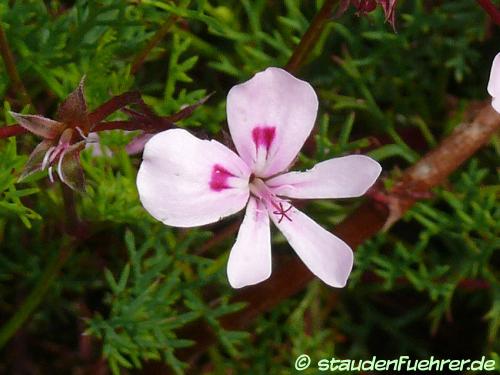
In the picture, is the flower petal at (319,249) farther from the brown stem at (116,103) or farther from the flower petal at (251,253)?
the brown stem at (116,103)

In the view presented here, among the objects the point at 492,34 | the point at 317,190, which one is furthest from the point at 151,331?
the point at 492,34

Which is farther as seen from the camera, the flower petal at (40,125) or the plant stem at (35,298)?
the plant stem at (35,298)

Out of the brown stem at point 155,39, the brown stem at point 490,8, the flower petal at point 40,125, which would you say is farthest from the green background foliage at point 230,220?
the brown stem at point 490,8

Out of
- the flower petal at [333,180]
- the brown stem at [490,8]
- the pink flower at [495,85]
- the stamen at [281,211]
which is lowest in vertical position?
the stamen at [281,211]

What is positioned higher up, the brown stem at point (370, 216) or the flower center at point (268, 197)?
the flower center at point (268, 197)

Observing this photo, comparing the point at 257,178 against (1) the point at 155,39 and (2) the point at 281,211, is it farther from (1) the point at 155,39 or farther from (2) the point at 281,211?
(1) the point at 155,39

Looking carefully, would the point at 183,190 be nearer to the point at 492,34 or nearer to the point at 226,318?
the point at 226,318

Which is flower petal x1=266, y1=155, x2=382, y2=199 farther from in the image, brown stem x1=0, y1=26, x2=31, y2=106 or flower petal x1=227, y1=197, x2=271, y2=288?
brown stem x1=0, y1=26, x2=31, y2=106

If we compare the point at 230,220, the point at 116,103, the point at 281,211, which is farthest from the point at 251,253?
the point at 230,220
